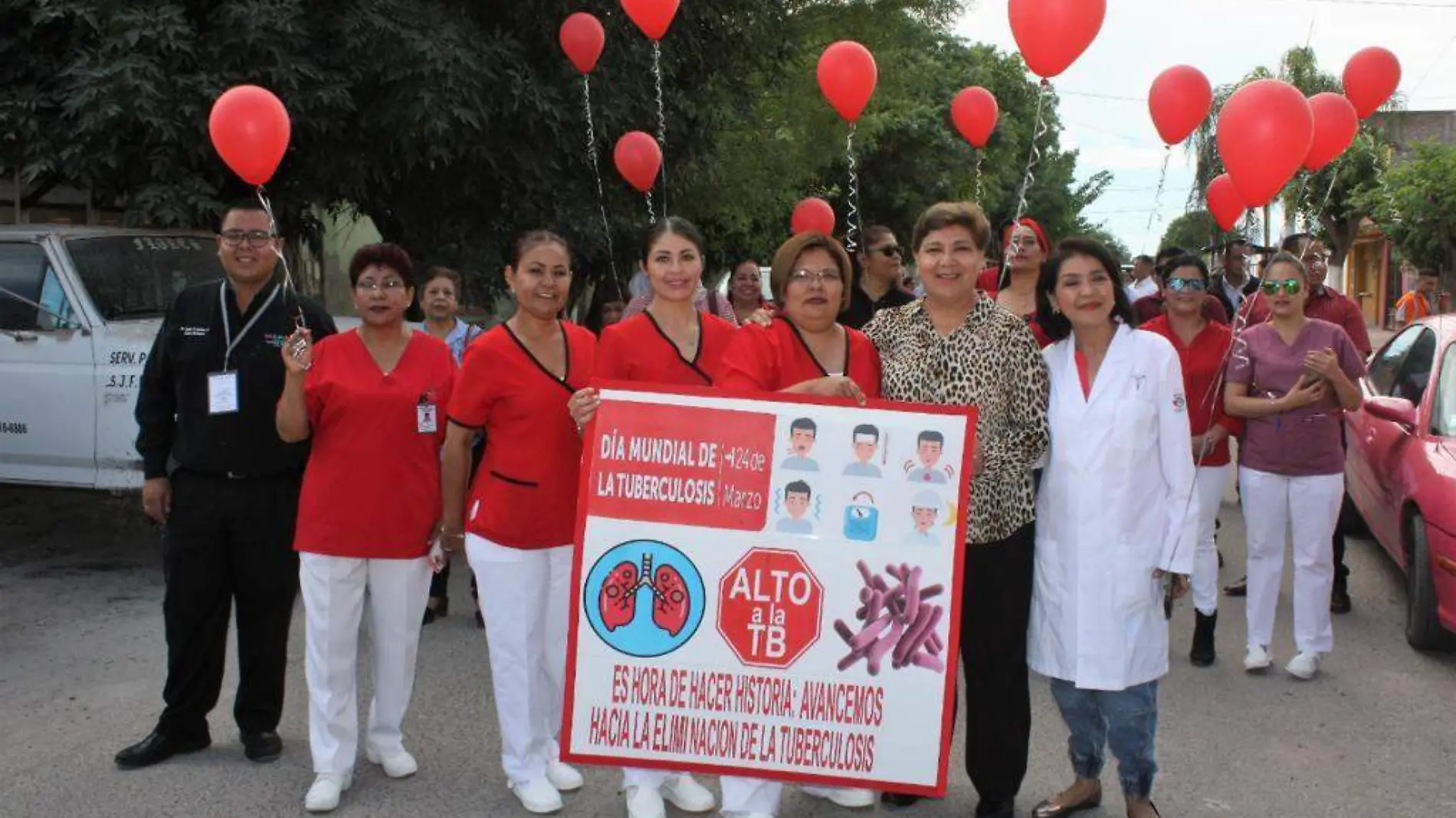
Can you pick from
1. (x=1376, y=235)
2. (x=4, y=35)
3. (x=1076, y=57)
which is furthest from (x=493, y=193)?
(x=1376, y=235)

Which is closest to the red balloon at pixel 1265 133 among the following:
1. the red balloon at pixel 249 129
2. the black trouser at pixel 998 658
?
the black trouser at pixel 998 658

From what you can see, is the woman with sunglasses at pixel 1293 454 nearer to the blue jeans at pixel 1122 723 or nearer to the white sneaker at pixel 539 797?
the blue jeans at pixel 1122 723

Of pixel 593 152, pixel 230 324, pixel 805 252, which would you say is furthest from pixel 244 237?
pixel 593 152

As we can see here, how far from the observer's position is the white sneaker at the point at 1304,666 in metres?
6.25

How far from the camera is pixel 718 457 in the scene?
13.5ft

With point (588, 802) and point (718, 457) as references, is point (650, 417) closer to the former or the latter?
point (718, 457)

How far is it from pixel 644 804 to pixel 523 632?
2.34ft

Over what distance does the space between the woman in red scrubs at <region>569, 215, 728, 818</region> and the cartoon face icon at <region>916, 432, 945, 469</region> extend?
84 centimetres

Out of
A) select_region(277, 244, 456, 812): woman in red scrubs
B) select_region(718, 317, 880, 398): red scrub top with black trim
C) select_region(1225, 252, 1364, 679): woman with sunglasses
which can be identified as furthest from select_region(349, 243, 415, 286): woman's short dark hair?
select_region(1225, 252, 1364, 679): woman with sunglasses

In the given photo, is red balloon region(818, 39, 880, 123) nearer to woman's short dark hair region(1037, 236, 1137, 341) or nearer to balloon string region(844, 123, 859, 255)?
balloon string region(844, 123, 859, 255)

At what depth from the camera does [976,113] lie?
1020cm

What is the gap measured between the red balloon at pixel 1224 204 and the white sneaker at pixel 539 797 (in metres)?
6.84

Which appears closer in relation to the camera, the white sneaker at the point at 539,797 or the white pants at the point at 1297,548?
the white sneaker at the point at 539,797

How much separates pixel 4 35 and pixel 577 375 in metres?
7.95
